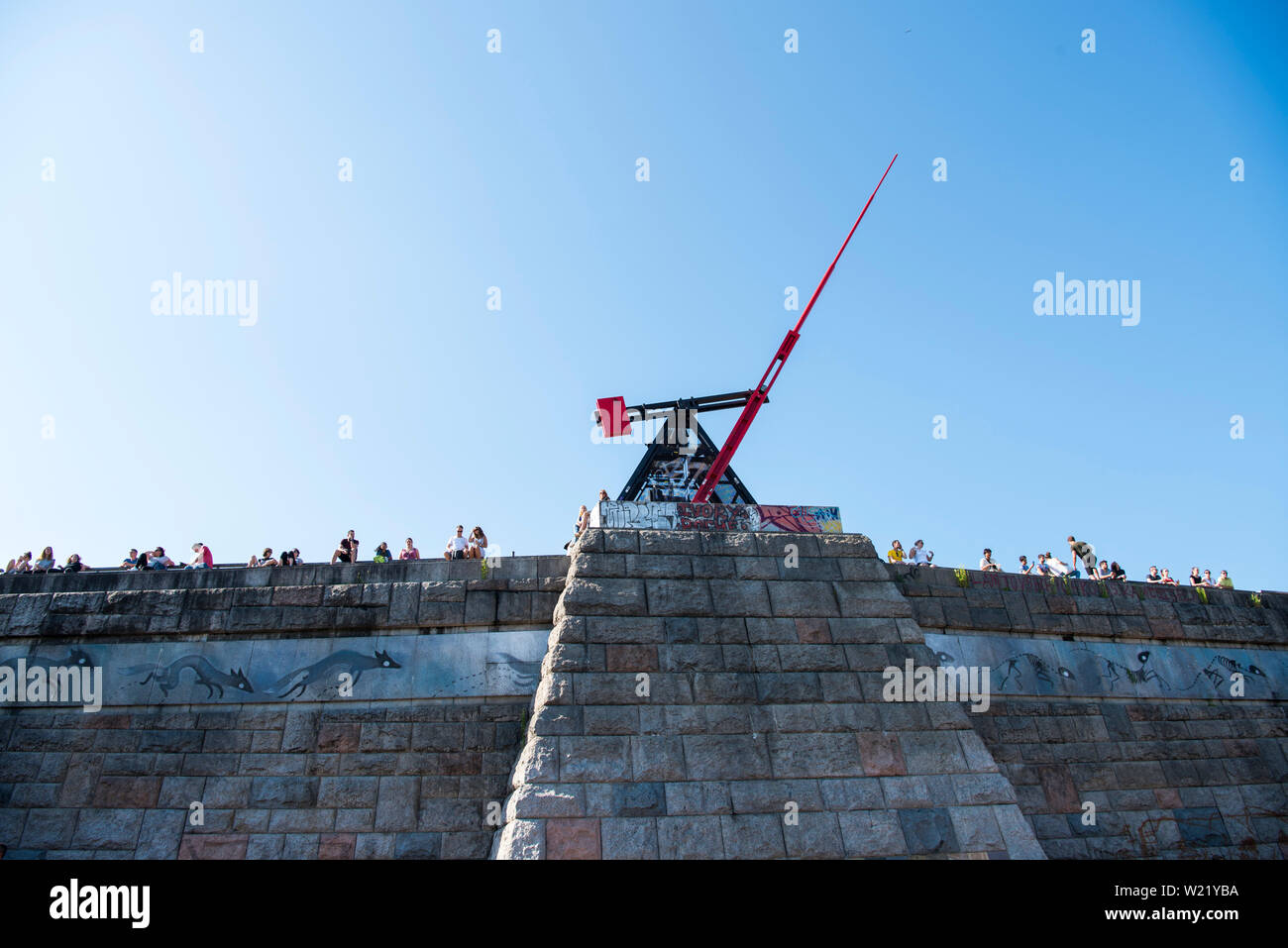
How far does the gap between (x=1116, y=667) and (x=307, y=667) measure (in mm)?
12572

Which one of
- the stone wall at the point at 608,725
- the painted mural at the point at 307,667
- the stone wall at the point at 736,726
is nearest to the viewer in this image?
the stone wall at the point at 736,726

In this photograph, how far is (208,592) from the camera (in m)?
11.4

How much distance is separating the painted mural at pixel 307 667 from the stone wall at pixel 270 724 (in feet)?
0.10

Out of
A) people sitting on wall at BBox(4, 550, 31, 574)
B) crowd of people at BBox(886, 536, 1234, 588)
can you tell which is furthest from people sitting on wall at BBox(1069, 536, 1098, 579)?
people sitting on wall at BBox(4, 550, 31, 574)

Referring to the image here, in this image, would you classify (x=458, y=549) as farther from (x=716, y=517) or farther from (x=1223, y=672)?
(x=1223, y=672)

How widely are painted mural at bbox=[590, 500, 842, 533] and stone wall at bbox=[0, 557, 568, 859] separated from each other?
113 centimetres

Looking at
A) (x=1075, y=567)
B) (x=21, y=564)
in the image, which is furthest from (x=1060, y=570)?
(x=21, y=564)

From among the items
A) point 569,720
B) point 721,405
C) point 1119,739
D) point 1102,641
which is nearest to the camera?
point 569,720

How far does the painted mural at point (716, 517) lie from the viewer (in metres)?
11.9

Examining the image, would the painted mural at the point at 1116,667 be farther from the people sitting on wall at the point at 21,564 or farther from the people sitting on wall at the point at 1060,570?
the people sitting on wall at the point at 21,564

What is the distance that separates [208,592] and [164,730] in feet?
6.24

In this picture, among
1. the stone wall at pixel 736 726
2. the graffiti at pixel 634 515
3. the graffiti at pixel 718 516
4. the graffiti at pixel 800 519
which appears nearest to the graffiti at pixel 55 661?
the stone wall at pixel 736 726
